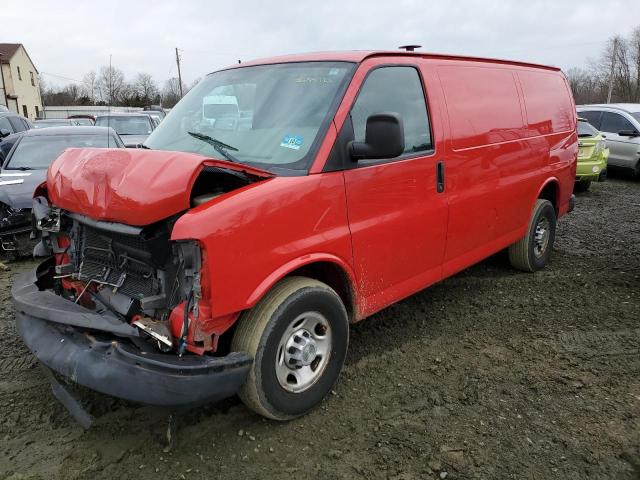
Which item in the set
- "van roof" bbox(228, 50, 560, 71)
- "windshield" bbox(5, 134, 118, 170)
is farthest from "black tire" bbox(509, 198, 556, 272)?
"windshield" bbox(5, 134, 118, 170)

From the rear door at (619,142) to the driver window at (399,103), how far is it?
38.7ft

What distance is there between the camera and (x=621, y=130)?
13.5 metres

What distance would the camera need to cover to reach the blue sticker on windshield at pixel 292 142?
124 inches

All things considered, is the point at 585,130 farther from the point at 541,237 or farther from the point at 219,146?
the point at 219,146

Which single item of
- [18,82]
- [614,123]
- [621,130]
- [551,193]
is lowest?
[551,193]

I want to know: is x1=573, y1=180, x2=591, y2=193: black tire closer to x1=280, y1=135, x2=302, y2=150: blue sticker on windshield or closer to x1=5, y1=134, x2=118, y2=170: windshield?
x1=5, y1=134, x2=118, y2=170: windshield

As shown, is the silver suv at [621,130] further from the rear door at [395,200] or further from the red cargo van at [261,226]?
the rear door at [395,200]

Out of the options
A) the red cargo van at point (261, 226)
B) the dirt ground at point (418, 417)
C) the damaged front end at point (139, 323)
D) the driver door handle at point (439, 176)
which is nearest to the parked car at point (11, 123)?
the dirt ground at point (418, 417)

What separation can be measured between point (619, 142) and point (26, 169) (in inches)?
533

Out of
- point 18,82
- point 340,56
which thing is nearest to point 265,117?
point 340,56

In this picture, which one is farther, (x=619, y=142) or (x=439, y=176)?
(x=619, y=142)

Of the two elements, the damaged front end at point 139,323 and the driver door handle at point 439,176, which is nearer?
the damaged front end at point 139,323

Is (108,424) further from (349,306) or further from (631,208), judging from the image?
(631,208)

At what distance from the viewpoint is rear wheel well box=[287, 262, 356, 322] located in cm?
333
